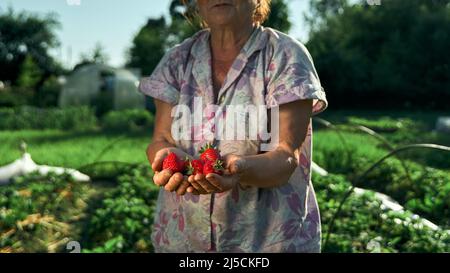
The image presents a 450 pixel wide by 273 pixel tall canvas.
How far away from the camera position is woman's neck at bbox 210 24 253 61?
1.53m

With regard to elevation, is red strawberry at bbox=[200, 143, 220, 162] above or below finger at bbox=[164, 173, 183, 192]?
above

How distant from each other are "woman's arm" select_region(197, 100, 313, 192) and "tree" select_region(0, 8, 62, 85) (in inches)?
485

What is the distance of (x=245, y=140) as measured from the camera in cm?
149

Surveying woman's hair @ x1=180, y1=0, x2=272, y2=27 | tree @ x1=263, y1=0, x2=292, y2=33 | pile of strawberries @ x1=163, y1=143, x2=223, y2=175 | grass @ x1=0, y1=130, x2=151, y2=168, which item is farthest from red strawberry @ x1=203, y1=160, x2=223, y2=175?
tree @ x1=263, y1=0, x2=292, y2=33

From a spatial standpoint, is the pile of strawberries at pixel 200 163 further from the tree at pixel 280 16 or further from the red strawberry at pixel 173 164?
the tree at pixel 280 16

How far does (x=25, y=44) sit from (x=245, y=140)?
1426 cm

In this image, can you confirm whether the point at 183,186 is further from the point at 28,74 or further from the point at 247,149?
the point at 28,74

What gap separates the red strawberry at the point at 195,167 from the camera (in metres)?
1.35

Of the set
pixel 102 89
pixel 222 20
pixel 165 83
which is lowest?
pixel 102 89

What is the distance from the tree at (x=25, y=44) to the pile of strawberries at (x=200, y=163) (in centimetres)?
1230

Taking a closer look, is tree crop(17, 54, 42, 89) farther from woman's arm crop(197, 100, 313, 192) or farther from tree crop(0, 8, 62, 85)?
woman's arm crop(197, 100, 313, 192)

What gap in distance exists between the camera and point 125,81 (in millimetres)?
11531

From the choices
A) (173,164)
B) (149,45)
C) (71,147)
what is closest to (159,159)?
(173,164)

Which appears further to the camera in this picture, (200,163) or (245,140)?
(245,140)
